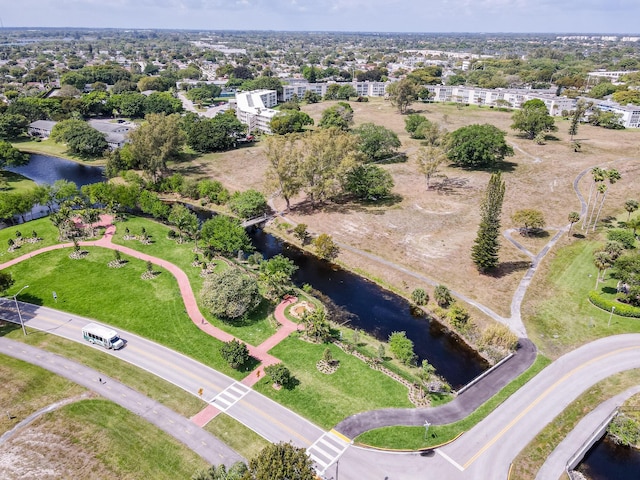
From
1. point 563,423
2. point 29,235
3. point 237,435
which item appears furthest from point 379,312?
point 29,235

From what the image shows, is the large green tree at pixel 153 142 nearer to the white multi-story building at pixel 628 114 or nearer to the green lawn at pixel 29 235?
the green lawn at pixel 29 235

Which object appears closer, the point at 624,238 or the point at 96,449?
the point at 96,449

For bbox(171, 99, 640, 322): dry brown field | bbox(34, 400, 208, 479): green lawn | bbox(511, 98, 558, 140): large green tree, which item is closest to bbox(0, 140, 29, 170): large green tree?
bbox(171, 99, 640, 322): dry brown field

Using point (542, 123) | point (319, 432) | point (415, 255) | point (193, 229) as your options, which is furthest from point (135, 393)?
point (542, 123)

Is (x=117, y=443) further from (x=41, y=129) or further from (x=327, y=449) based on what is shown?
(x=41, y=129)

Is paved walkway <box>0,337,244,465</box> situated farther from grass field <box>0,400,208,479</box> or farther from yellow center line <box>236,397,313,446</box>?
yellow center line <box>236,397,313,446</box>

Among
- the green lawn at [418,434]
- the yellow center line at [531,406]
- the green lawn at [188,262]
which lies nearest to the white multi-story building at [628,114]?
the yellow center line at [531,406]
